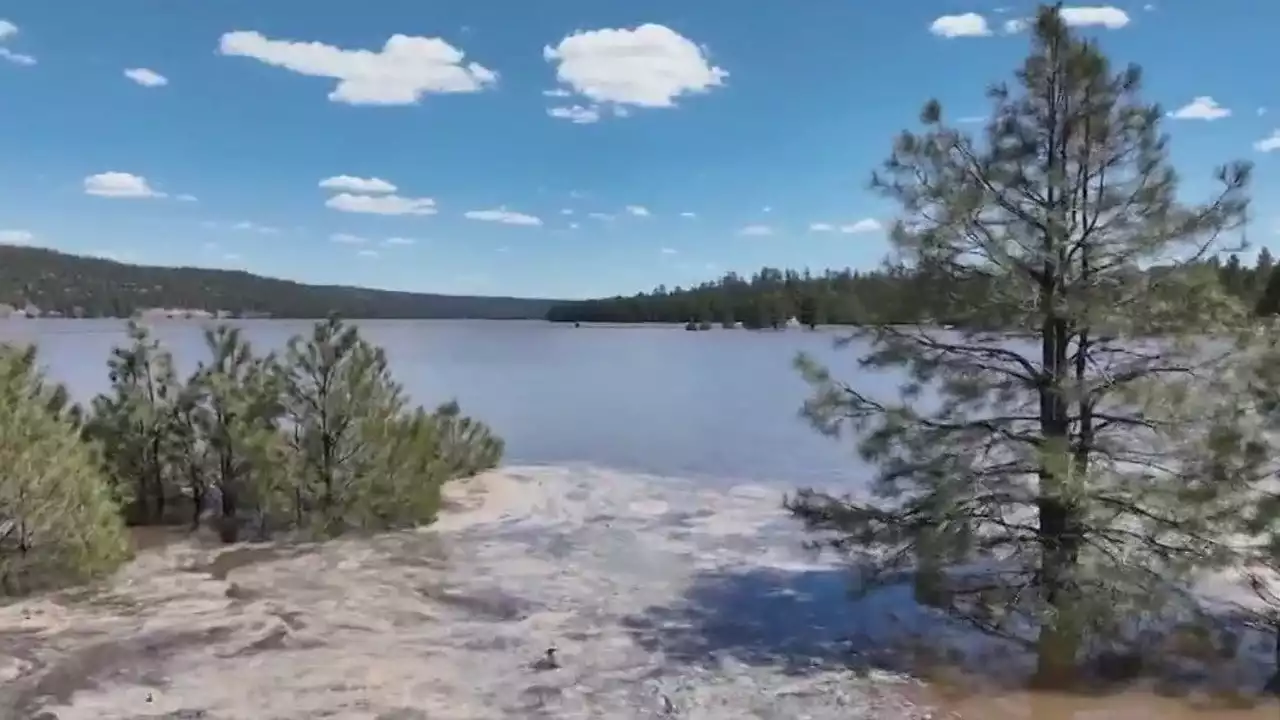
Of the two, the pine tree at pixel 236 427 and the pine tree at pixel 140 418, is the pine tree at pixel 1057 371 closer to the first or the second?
the pine tree at pixel 236 427

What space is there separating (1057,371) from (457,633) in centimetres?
636

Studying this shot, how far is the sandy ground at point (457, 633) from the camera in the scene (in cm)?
822

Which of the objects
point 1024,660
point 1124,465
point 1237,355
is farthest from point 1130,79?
point 1024,660

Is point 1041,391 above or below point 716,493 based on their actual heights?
above

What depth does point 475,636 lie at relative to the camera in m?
9.99

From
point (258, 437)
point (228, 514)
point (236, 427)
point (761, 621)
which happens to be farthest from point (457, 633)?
point (228, 514)

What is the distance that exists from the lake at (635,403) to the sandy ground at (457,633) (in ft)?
9.78

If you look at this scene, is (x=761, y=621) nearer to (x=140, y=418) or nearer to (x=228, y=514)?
(x=228, y=514)

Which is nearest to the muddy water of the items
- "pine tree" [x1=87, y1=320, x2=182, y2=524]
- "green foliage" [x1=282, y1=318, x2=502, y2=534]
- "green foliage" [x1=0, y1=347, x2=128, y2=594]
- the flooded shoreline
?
the flooded shoreline

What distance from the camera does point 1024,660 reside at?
367 inches

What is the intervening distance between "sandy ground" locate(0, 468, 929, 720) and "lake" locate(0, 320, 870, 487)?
9.78ft

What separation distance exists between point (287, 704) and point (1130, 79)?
9.16 m

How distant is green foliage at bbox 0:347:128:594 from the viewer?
10.6m

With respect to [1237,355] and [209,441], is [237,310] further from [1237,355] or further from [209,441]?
[1237,355]
